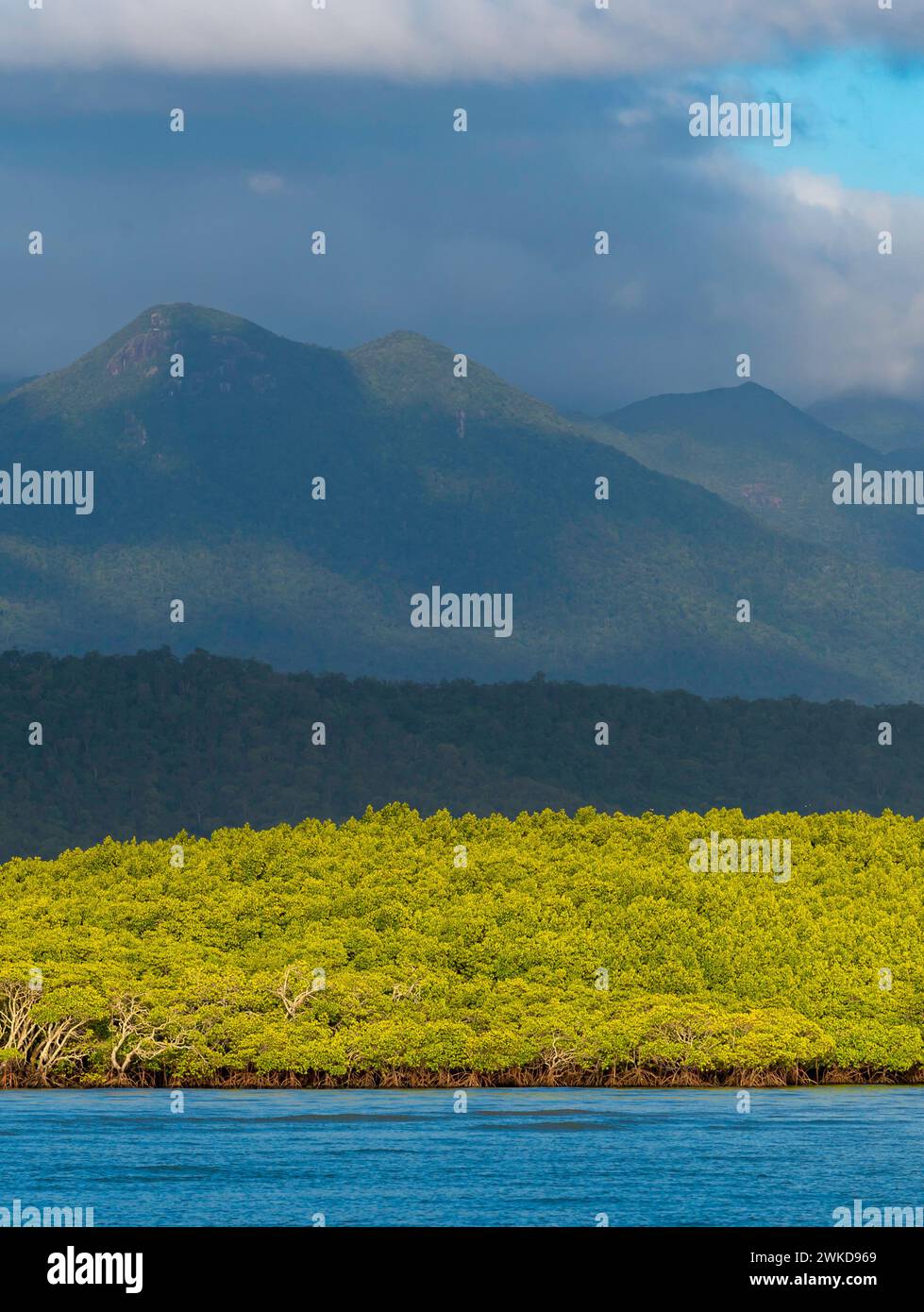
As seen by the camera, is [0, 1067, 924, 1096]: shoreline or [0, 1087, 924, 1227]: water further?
[0, 1067, 924, 1096]: shoreline

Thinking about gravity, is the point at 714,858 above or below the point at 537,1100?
above

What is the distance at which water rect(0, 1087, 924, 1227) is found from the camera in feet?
193

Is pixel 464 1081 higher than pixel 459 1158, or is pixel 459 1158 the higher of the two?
pixel 464 1081

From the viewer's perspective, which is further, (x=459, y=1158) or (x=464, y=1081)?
(x=464, y=1081)

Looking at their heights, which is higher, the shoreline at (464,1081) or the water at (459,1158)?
the shoreline at (464,1081)

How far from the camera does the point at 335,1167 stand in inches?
2544

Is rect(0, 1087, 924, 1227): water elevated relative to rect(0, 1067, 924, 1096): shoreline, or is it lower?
lower

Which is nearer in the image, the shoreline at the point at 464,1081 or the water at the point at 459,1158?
the water at the point at 459,1158

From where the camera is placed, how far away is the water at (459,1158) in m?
58.9

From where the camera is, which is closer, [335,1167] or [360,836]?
[335,1167]

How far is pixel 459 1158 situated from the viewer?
66438mm
